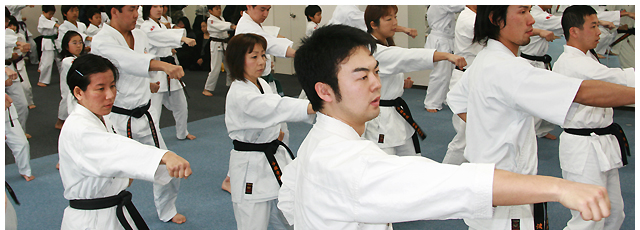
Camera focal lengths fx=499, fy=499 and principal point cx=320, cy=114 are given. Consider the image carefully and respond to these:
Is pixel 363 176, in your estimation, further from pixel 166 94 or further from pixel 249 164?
pixel 166 94

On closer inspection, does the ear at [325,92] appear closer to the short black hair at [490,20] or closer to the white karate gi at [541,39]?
the short black hair at [490,20]

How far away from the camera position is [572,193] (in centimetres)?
83

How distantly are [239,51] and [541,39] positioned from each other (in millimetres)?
3356

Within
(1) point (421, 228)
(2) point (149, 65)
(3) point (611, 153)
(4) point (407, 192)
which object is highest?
(4) point (407, 192)

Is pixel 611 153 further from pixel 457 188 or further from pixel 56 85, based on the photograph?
pixel 56 85

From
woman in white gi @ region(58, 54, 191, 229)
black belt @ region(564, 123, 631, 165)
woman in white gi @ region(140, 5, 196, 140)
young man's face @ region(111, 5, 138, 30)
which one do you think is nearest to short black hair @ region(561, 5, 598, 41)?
black belt @ region(564, 123, 631, 165)

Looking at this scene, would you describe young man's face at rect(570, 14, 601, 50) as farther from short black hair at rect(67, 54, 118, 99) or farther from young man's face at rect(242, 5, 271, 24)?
short black hair at rect(67, 54, 118, 99)

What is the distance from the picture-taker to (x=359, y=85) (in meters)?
1.22

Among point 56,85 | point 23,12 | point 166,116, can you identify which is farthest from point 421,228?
point 23,12

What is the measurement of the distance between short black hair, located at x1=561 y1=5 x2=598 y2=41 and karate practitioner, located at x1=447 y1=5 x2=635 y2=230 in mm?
975

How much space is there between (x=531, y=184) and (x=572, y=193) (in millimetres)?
65

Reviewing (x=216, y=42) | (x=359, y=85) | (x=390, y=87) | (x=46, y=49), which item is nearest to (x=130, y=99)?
(x=390, y=87)

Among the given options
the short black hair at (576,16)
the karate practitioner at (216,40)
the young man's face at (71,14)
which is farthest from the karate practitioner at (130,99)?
the young man's face at (71,14)
